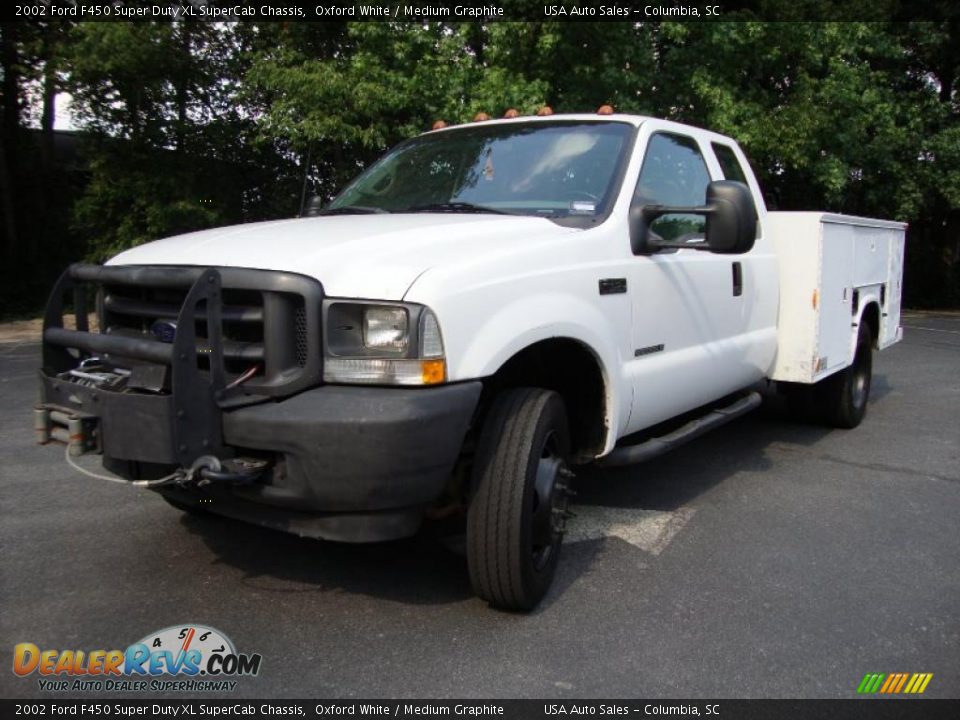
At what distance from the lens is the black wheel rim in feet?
10.6

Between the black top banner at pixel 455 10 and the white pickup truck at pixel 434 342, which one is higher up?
the black top banner at pixel 455 10

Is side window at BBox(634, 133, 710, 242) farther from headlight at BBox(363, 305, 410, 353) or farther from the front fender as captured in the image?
headlight at BBox(363, 305, 410, 353)

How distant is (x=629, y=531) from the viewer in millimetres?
4148

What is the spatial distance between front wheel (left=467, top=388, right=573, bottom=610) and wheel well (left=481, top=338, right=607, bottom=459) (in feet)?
0.68

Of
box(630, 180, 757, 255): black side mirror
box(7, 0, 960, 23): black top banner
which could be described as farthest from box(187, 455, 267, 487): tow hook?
box(7, 0, 960, 23): black top banner

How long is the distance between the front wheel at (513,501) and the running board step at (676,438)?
0.58 m

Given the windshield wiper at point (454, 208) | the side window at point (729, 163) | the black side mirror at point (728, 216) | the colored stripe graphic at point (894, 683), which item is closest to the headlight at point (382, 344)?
the windshield wiper at point (454, 208)

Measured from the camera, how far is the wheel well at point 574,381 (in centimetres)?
346

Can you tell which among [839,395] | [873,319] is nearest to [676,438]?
[839,395]

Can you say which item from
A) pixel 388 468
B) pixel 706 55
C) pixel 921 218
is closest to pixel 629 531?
pixel 388 468

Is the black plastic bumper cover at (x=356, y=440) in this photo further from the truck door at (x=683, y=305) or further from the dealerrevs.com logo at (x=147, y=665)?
the truck door at (x=683, y=305)

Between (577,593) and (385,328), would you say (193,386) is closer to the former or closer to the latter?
(385,328)

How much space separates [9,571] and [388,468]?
6.63 feet

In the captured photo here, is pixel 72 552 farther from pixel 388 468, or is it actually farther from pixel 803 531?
pixel 803 531
